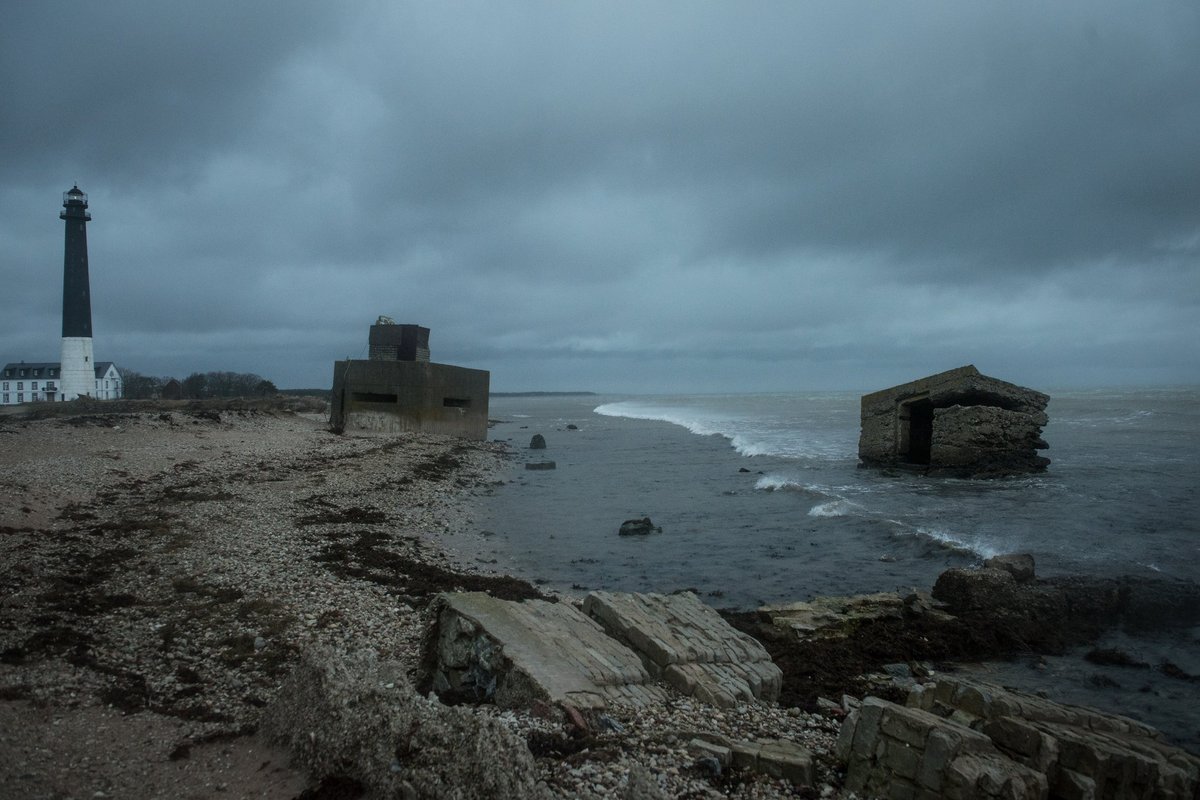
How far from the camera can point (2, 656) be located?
5832 mm

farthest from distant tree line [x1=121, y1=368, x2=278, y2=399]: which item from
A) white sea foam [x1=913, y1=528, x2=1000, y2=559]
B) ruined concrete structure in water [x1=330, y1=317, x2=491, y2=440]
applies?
white sea foam [x1=913, y1=528, x2=1000, y2=559]

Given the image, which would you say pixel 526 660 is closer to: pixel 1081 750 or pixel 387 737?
pixel 387 737

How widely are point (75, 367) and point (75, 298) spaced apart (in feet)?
14.8

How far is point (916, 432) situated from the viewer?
85.4ft

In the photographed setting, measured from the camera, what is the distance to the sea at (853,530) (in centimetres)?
1055

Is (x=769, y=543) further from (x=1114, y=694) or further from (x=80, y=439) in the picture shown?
(x=80, y=439)

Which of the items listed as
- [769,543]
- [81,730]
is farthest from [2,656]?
[769,543]

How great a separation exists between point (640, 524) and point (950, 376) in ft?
42.3

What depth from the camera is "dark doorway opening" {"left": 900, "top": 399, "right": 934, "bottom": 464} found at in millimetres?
25219

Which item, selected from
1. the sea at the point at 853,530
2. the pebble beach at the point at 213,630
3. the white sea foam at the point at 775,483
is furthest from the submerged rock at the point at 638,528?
the white sea foam at the point at 775,483

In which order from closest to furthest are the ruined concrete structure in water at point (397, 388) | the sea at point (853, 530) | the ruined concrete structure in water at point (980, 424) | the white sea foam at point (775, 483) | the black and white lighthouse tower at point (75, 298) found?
the sea at point (853, 530)
the white sea foam at point (775, 483)
the ruined concrete structure in water at point (980, 424)
the ruined concrete structure in water at point (397, 388)
the black and white lighthouse tower at point (75, 298)

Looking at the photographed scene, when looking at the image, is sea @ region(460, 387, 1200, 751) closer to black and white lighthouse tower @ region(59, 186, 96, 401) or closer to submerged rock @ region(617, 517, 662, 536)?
submerged rock @ region(617, 517, 662, 536)

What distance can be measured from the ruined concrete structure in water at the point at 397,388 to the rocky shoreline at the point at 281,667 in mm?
16179

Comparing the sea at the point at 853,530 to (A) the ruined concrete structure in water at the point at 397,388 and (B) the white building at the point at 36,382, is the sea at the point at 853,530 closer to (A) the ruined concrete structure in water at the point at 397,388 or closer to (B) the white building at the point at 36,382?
(A) the ruined concrete structure in water at the point at 397,388
